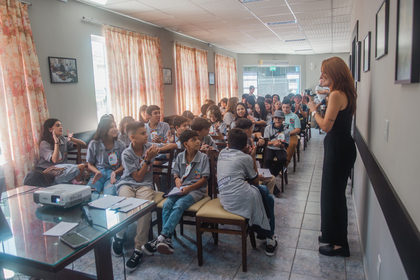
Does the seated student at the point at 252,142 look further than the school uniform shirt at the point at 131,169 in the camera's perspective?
Yes

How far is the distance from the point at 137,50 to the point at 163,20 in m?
0.83

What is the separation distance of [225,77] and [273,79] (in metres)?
3.91

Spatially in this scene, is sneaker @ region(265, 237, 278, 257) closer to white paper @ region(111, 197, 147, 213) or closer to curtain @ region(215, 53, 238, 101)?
white paper @ region(111, 197, 147, 213)

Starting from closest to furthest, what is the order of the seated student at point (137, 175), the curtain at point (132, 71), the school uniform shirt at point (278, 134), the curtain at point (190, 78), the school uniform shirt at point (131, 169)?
1. the seated student at point (137, 175)
2. the school uniform shirt at point (131, 169)
3. the school uniform shirt at point (278, 134)
4. the curtain at point (132, 71)
5. the curtain at point (190, 78)

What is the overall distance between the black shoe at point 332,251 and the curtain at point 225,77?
27.1 ft

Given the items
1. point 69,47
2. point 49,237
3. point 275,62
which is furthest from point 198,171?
point 275,62

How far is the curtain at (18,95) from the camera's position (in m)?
3.65

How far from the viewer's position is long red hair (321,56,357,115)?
2.24 m

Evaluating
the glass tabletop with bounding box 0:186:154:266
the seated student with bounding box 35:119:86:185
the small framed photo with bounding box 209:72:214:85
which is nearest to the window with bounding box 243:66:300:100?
the small framed photo with bounding box 209:72:214:85

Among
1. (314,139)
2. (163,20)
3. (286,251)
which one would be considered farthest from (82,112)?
(314,139)

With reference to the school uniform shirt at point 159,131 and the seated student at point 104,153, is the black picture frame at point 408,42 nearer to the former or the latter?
the seated student at point 104,153

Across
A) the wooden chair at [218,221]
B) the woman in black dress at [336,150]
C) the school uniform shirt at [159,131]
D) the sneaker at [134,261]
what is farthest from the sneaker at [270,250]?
the school uniform shirt at [159,131]

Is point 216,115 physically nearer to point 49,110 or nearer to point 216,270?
point 49,110

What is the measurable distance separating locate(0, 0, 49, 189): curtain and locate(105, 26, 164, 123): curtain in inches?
61.3
